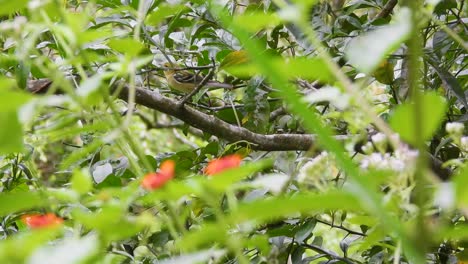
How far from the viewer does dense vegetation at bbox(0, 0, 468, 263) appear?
1.02ft

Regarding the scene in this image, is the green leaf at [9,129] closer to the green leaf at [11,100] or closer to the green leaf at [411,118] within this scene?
the green leaf at [11,100]

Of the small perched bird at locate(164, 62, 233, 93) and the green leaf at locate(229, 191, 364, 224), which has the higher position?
the green leaf at locate(229, 191, 364, 224)

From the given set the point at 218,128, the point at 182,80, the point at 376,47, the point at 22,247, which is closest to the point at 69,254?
the point at 22,247

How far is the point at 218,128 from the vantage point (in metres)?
1.17

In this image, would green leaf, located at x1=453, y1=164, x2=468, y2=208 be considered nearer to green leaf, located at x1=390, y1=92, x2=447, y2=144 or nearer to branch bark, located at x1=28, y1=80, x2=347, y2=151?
green leaf, located at x1=390, y1=92, x2=447, y2=144

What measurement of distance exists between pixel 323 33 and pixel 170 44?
32 centimetres

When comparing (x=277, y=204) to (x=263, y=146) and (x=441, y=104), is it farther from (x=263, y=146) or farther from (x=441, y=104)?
(x=263, y=146)

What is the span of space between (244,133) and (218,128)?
0.14 feet

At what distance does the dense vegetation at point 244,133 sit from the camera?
1.02 feet

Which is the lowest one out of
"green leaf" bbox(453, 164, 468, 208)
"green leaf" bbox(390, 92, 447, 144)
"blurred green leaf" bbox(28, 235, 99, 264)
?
"green leaf" bbox(453, 164, 468, 208)

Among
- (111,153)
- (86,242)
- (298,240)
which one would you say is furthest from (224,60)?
(86,242)

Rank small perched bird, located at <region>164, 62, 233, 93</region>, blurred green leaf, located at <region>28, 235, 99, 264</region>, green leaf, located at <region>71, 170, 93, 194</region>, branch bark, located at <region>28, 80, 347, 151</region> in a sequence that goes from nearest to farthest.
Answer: blurred green leaf, located at <region>28, 235, 99, 264</region>
green leaf, located at <region>71, 170, 93, 194</region>
branch bark, located at <region>28, 80, 347, 151</region>
small perched bird, located at <region>164, 62, 233, 93</region>

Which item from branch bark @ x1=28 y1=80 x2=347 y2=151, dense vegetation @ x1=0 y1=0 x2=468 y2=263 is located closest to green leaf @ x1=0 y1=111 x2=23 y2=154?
dense vegetation @ x1=0 y1=0 x2=468 y2=263

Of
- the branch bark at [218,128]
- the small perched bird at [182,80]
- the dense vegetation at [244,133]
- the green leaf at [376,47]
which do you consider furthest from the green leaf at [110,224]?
the small perched bird at [182,80]
